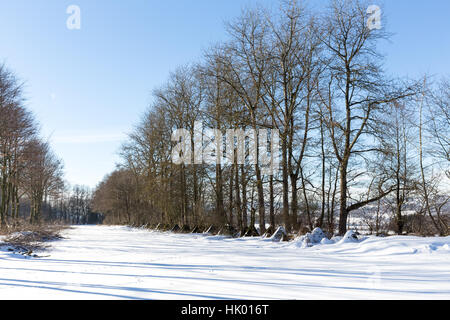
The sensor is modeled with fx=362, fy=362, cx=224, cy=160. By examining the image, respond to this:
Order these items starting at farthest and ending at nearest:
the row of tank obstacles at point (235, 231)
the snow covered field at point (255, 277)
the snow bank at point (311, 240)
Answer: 1. the row of tank obstacles at point (235, 231)
2. the snow bank at point (311, 240)
3. the snow covered field at point (255, 277)

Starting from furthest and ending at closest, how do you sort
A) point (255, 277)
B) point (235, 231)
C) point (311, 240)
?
point (235, 231), point (311, 240), point (255, 277)

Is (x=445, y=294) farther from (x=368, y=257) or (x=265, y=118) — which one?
(x=265, y=118)

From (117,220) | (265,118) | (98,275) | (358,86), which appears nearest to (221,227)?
(265,118)

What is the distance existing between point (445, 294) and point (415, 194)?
653 inches

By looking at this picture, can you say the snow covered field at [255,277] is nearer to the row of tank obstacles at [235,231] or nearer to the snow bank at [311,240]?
the snow bank at [311,240]

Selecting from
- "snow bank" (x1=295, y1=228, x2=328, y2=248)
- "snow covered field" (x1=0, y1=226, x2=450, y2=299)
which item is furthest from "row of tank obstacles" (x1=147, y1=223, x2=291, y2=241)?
"snow covered field" (x1=0, y1=226, x2=450, y2=299)

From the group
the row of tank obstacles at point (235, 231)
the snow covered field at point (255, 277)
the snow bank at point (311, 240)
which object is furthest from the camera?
the row of tank obstacles at point (235, 231)

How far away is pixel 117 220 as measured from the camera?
196ft

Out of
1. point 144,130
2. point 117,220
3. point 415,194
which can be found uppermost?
point 144,130

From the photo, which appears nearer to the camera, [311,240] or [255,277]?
[255,277]

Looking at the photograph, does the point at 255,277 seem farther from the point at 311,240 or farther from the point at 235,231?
the point at 235,231

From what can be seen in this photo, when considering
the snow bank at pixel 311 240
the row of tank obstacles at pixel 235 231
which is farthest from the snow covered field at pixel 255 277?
the row of tank obstacles at pixel 235 231

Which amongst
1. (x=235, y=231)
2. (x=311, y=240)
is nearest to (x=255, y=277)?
(x=311, y=240)

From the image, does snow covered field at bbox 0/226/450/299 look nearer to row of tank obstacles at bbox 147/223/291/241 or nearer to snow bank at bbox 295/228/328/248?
snow bank at bbox 295/228/328/248
